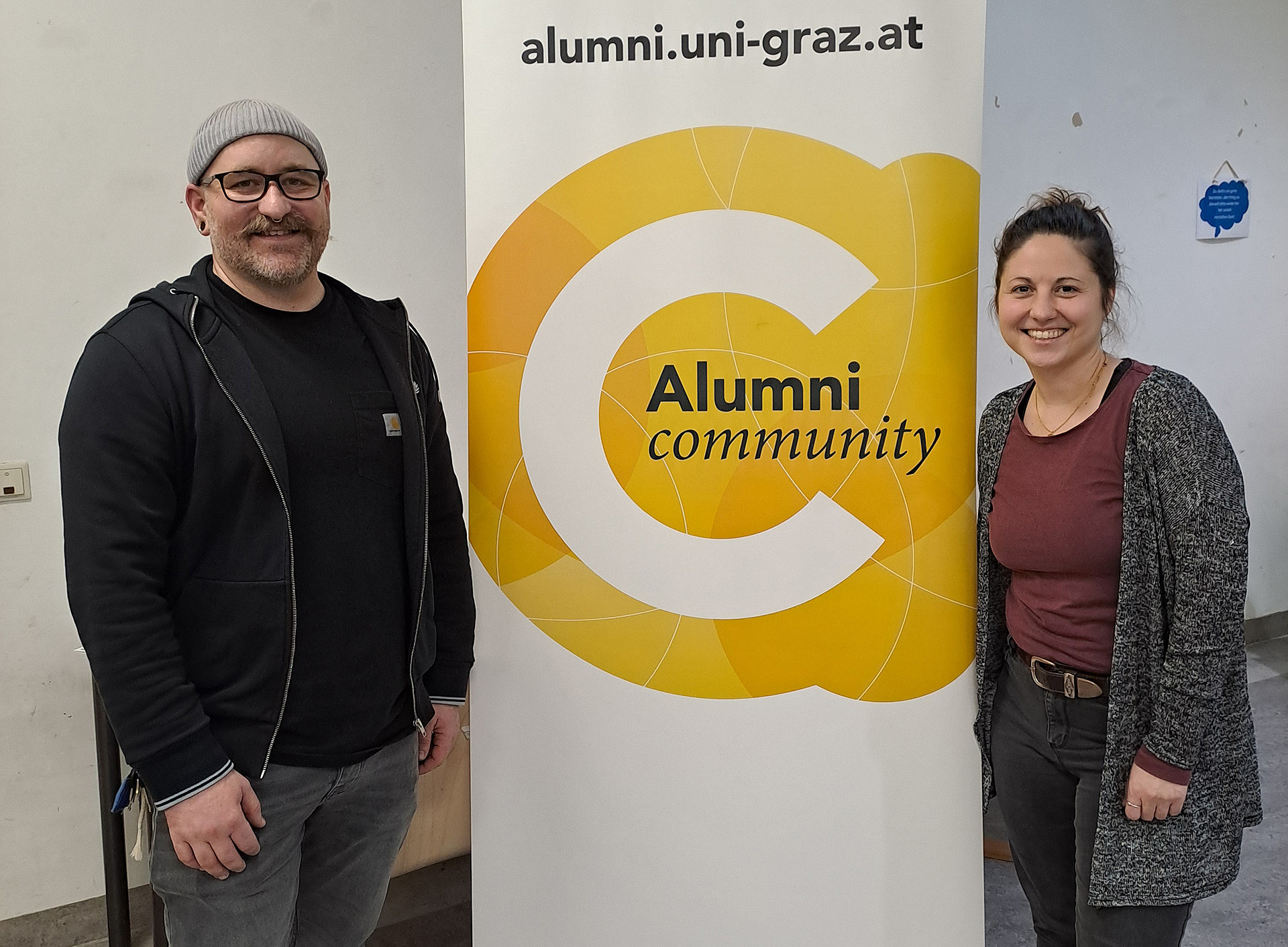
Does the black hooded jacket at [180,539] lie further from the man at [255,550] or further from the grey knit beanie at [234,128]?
the grey knit beanie at [234,128]

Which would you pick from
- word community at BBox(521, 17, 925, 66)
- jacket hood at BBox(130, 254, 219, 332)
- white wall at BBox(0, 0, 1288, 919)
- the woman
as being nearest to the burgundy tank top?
the woman

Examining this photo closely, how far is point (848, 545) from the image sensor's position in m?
1.67

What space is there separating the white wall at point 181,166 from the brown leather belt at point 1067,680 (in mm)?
1673

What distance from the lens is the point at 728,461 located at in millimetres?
1673

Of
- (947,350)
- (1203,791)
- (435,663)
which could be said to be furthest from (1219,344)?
(435,663)

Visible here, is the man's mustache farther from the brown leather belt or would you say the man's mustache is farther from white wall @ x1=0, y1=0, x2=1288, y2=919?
the brown leather belt

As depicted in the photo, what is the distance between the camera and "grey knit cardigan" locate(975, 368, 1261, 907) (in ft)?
4.16

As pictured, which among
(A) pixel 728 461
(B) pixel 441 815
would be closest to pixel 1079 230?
(A) pixel 728 461

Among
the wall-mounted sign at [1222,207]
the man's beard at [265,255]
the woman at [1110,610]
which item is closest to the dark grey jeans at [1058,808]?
the woman at [1110,610]

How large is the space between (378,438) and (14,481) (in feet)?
3.82

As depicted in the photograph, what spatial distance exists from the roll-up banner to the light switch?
1.11 metres

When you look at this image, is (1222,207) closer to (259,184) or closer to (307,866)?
(259,184)

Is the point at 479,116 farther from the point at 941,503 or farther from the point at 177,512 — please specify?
Result: the point at 941,503

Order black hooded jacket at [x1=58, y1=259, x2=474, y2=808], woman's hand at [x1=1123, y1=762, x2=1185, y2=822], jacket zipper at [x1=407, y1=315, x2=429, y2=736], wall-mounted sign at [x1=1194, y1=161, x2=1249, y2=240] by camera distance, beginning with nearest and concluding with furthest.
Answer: black hooded jacket at [x1=58, y1=259, x2=474, y2=808] → woman's hand at [x1=1123, y1=762, x2=1185, y2=822] → jacket zipper at [x1=407, y1=315, x2=429, y2=736] → wall-mounted sign at [x1=1194, y1=161, x2=1249, y2=240]
